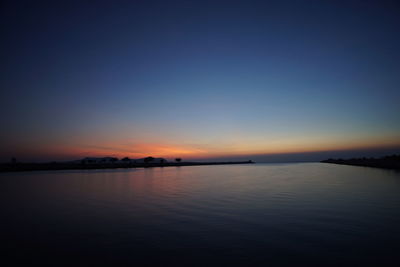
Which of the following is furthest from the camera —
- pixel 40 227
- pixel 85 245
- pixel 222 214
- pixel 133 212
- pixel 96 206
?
pixel 96 206

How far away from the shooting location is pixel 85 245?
923cm

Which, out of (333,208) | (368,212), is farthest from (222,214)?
(368,212)

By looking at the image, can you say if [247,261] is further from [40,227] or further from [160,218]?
[40,227]

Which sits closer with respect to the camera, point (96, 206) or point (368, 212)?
point (368, 212)

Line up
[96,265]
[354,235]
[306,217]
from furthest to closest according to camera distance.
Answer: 1. [306,217]
2. [354,235]
3. [96,265]

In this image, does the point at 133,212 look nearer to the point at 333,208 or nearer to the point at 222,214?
the point at 222,214

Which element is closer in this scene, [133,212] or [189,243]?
[189,243]

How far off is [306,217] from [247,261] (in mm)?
7382

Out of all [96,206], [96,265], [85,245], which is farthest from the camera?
[96,206]

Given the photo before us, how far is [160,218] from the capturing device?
1345 centimetres

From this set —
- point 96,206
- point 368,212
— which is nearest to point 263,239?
point 368,212

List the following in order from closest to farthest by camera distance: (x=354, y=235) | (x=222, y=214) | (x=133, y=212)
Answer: (x=354, y=235) → (x=222, y=214) → (x=133, y=212)

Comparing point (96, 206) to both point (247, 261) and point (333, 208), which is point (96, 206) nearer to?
point (247, 261)

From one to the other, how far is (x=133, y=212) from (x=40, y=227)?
5.28m
